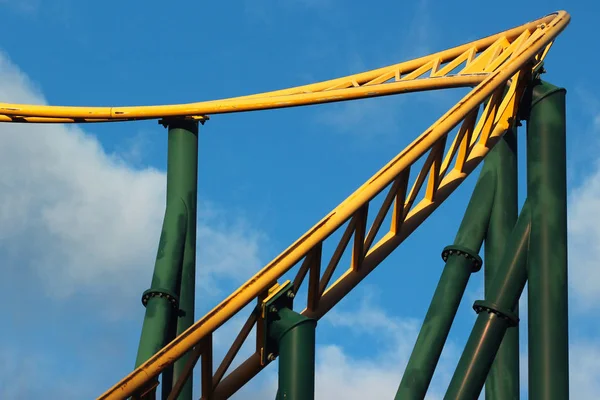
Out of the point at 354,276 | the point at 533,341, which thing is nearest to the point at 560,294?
the point at 533,341

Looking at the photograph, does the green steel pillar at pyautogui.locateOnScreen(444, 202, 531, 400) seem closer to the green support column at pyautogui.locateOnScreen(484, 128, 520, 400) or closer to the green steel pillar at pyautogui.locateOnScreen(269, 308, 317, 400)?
the green support column at pyautogui.locateOnScreen(484, 128, 520, 400)

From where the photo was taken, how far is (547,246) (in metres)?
16.0

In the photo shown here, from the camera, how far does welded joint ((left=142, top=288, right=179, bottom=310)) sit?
16.8 m

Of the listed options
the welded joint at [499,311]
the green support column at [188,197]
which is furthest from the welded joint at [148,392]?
the welded joint at [499,311]

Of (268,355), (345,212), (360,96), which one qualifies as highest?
(360,96)

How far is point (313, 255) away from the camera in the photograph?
591 inches

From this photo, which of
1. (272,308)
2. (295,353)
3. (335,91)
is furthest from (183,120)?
(295,353)

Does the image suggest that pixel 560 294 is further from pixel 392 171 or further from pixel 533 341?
pixel 392 171

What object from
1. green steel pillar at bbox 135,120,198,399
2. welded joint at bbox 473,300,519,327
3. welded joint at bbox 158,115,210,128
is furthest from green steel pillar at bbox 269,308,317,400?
welded joint at bbox 158,115,210,128

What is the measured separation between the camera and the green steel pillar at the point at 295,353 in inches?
560

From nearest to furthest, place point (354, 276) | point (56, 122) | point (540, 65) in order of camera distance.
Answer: point (354, 276), point (540, 65), point (56, 122)

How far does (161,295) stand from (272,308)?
2405 millimetres

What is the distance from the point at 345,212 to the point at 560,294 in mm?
2411

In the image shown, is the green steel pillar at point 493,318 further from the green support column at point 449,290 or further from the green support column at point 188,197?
the green support column at point 188,197
